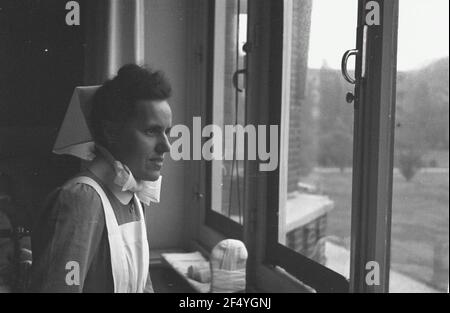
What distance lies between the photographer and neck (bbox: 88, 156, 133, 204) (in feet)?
3.00

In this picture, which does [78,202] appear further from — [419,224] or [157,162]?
[419,224]

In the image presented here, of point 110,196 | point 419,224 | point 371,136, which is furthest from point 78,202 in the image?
point 419,224

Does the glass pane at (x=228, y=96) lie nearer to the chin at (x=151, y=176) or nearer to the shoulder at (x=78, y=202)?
the chin at (x=151, y=176)

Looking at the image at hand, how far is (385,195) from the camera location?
108 cm

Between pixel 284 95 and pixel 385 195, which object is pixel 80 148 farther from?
pixel 385 195

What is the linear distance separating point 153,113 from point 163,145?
63 millimetres

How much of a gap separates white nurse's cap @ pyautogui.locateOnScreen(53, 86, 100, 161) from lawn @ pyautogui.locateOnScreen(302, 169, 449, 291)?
650 cm

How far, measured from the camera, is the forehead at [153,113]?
0.93 m

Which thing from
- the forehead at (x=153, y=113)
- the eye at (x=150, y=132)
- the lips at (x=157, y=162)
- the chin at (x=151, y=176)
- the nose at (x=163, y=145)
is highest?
the forehead at (x=153, y=113)

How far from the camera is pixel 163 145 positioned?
3.19 feet

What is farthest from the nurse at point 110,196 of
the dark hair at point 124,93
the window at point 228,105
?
the window at point 228,105

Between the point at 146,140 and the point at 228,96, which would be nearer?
the point at 146,140

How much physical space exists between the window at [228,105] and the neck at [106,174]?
19cm

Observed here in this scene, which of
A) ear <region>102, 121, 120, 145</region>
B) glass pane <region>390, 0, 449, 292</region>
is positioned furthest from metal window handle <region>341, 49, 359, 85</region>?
glass pane <region>390, 0, 449, 292</region>
